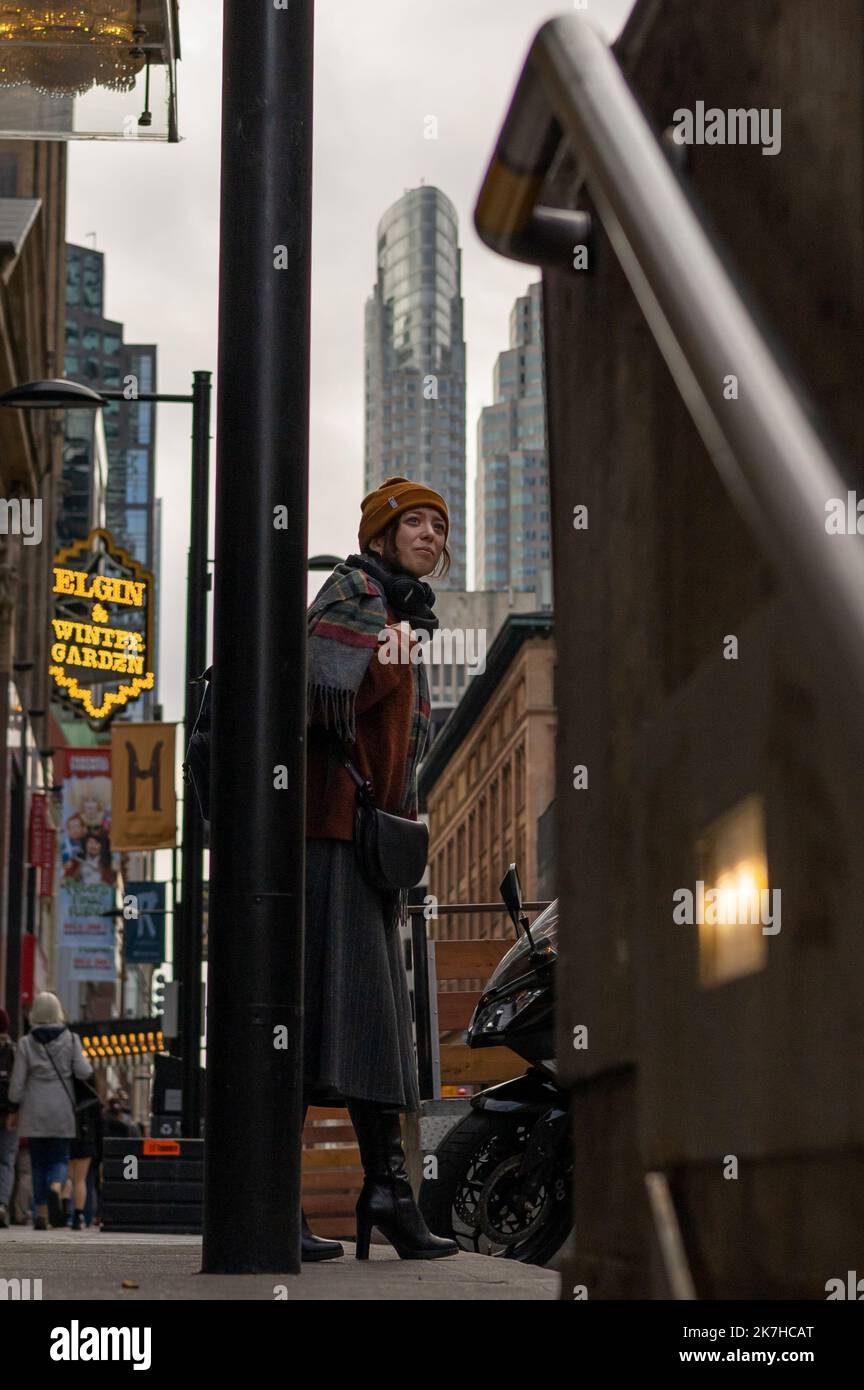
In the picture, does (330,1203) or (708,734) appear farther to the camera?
(330,1203)

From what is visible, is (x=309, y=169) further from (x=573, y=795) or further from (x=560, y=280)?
(x=573, y=795)

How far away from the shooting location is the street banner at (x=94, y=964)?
38.2 m

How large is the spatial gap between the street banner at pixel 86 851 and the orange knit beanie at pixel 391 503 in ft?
99.3

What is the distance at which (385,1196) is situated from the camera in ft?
17.0

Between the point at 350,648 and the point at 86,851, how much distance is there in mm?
35042

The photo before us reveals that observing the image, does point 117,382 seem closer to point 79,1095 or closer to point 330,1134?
point 79,1095

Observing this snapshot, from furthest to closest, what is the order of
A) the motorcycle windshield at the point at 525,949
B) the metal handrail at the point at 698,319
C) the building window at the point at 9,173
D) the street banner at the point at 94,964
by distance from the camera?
1. the building window at the point at 9,173
2. the street banner at the point at 94,964
3. the motorcycle windshield at the point at 525,949
4. the metal handrail at the point at 698,319

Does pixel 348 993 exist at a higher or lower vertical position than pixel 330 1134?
higher

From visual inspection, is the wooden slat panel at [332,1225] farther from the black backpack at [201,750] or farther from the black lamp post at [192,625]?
the black backpack at [201,750]

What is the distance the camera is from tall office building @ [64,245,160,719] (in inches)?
5664

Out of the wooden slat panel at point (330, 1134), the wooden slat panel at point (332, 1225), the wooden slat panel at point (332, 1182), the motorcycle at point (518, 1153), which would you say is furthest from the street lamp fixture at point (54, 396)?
the motorcycle at point (518, 1153)

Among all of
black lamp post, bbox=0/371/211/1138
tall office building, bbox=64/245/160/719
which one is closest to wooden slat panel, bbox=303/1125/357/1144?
black lamp post, bbox=0/371/211/1138

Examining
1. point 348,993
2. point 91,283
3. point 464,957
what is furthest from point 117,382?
point 348,993

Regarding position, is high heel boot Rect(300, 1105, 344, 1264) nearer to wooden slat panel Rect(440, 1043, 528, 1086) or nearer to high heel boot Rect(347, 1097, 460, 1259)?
high heel boot Rect(347, 1097, 460, 1259)
